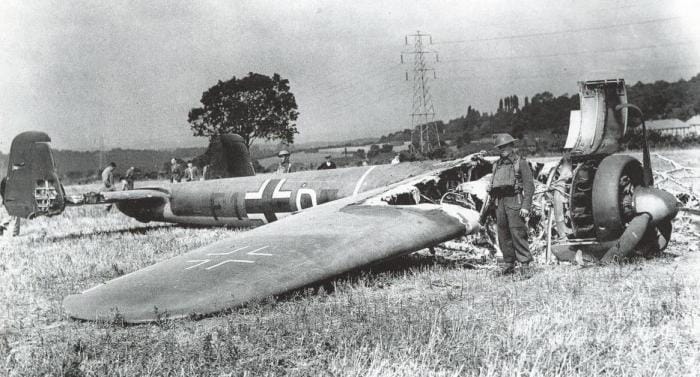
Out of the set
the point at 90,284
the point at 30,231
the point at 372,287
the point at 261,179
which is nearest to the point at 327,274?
the point at 372,287

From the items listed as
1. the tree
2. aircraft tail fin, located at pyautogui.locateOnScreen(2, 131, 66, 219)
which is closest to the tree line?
the tree

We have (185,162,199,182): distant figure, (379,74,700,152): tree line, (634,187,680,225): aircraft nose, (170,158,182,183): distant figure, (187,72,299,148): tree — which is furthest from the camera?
(379,74,700,152): tree line

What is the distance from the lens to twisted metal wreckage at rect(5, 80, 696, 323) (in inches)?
196

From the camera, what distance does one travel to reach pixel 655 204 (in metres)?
6.53

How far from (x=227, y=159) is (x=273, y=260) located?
9217 mm

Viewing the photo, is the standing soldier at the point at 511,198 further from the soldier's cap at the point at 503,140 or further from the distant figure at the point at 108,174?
the distant figure at the point at 108,174

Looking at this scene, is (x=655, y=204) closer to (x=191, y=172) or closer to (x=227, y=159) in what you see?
(x=227, y=159)

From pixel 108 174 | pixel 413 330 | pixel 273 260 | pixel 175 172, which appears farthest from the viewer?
pixel 175 172

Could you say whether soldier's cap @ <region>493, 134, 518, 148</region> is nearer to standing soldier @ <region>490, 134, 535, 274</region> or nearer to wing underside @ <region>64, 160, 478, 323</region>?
standing soldier @ <region>490, 134, 535, 274</region>

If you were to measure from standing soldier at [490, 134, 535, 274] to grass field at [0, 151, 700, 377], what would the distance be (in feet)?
1.15

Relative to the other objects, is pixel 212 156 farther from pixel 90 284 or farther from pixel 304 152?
pixel 304 152

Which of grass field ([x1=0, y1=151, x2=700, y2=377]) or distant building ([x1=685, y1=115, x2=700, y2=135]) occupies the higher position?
distant building ([x1=685, y1=115, x2=700, y2=135])

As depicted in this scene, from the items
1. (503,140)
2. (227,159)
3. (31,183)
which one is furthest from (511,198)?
(31,183)

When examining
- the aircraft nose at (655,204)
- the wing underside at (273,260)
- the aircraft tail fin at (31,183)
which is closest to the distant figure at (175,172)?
the aircraft tail fin at (31,183)
